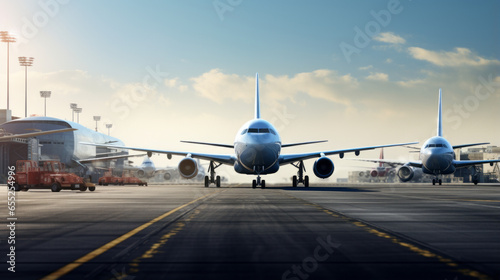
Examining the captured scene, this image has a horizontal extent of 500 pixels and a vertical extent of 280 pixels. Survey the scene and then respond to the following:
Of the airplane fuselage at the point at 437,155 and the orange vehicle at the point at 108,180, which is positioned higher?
the airplane fuselage at the point at 437,155

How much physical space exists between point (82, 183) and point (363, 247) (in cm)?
3540

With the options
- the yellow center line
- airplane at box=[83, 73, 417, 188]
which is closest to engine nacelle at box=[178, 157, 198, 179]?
airplane at box=[83, 73, 417, 188]

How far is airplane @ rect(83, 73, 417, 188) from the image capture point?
131ft

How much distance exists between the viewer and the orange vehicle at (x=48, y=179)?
41.2m

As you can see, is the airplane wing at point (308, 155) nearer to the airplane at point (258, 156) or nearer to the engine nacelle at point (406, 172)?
the airplane at point (258, 156)

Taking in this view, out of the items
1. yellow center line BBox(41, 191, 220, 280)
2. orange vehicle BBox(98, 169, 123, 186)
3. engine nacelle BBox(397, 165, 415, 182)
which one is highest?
engine nacelle BBox(397, 165, 415, 182)

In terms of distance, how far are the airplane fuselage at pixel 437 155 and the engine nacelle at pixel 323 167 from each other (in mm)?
16797

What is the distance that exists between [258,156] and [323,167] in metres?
7.13

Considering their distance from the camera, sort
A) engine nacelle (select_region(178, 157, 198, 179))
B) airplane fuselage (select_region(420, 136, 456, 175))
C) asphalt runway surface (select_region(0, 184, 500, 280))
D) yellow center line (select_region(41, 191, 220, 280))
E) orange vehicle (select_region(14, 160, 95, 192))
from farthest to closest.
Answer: airplane fuselage (select_region(420, 136, 456, 175)) → engine nacelle (select_region(178, 157, 198, 179)) → orange vehicle (select_region(14, 160, 95, 192)) → asphalt runway surface (select_region(0, 184, 500, 280)) → yellow center line (select_region(41, 191, 220, 280))

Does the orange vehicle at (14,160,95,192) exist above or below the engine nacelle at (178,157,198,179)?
below

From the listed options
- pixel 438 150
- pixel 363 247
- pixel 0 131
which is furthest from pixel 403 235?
pixel 0 131

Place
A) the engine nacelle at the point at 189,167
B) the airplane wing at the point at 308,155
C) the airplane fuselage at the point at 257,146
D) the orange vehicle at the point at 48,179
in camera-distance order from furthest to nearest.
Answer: the airplane wing at the point at 308,155
the engine nacelle at the point at 189,167
the orange vehicle at the point at 48,179
the airplane fuselage at the point at 257,146

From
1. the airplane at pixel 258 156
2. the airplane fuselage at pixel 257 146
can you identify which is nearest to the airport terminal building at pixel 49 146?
the airplane at pixel 258 156

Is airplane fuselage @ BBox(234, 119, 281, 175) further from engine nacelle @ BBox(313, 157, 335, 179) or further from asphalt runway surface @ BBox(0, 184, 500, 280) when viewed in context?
asphalt runway surface @ BBox(0, 184, 500, 280)
